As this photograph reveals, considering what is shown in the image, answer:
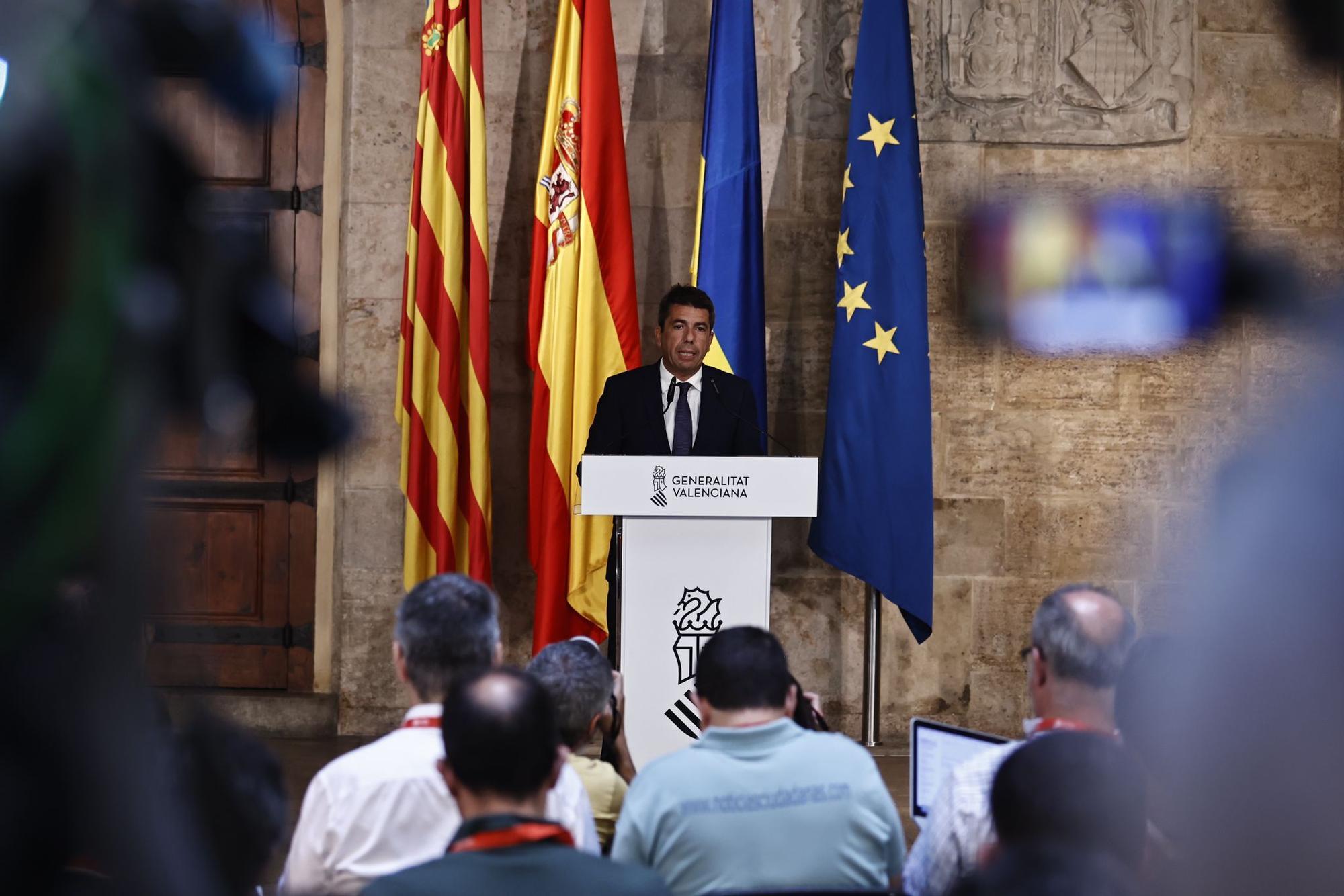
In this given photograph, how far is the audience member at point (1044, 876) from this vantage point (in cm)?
A: 116

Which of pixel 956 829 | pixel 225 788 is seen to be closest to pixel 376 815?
pixel 956 829

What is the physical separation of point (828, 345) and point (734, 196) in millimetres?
955

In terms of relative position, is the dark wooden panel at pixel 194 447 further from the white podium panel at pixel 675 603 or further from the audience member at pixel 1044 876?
the white podium panel at pixel 675 603

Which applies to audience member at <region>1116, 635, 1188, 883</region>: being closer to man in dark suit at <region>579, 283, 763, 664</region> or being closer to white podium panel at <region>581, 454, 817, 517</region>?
white podium panel at <region>581, 454, 817, 517</region>

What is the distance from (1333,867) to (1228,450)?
0.24 m

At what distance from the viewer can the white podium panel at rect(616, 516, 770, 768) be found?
424 centimetres

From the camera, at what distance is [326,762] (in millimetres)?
5695

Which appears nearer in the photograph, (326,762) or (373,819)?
(373,819)

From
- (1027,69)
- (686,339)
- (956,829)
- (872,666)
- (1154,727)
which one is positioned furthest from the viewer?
(1027,69)

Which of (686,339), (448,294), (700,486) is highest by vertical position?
(448,294)

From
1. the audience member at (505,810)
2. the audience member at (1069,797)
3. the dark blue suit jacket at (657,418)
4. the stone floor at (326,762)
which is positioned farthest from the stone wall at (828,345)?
the audience member at (1069,797)

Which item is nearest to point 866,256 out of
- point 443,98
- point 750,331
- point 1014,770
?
point 750,331

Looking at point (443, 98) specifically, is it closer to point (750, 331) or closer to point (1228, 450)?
point (750, 331)

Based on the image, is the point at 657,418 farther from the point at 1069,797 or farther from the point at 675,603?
the point at 1069,797
